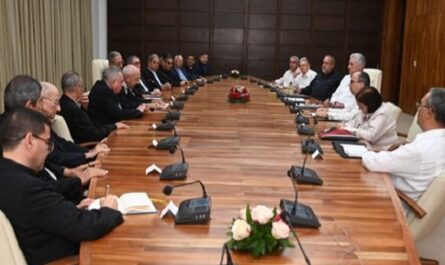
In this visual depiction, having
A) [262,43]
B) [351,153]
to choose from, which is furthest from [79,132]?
[262,43]

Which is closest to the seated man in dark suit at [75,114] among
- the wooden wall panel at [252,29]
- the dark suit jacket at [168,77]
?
the dark suit jacket at [168,77]

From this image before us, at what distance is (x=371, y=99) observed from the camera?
403cm

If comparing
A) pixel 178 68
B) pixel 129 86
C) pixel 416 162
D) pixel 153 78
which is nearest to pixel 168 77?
pixel 153 78

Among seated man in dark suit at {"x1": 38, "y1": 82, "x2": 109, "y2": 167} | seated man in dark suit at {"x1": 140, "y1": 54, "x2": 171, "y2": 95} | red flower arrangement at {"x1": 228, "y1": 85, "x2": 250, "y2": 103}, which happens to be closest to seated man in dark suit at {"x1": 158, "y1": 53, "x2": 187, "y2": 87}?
seated man in dark suit at {"x1": 140, "y1": 54, "x2": 171, "y2": 95}

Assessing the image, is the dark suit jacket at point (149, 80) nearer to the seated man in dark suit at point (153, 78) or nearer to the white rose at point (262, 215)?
the seated man in dark suit at point (153, 78)

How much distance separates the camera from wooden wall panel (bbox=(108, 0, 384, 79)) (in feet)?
40.9

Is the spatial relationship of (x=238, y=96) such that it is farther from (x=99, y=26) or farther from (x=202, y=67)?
(x=99, y=26)

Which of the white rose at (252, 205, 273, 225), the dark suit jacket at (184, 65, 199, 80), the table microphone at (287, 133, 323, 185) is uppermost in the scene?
the white rose at (252, 205, 273, 225)

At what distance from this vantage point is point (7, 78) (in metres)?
7.28

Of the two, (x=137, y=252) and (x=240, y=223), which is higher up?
(x=240, y=223)

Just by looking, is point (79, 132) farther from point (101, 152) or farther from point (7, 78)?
point (7, 78)

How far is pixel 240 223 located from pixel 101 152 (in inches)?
71.4

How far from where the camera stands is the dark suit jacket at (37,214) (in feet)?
6.16

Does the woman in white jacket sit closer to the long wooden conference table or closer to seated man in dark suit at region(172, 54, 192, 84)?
the long wooden conference table
